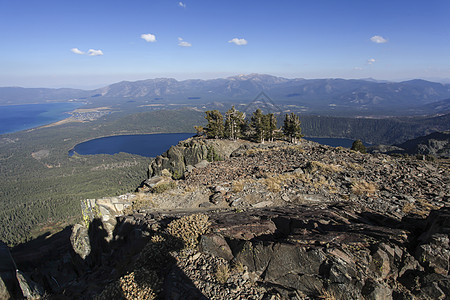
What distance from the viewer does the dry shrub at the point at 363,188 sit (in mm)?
16167

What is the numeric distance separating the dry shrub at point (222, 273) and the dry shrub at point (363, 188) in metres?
13.0

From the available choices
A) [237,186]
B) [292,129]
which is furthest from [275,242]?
[292,129]

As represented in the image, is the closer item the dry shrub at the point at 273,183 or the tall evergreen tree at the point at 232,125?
the dry shrub at the point at 273,183

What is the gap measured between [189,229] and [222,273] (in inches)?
104

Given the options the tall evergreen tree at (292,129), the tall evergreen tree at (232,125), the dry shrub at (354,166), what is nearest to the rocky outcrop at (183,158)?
the tall evergreen tree at (232,125)

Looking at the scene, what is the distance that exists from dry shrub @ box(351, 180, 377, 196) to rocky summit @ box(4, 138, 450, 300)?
0.37 ft

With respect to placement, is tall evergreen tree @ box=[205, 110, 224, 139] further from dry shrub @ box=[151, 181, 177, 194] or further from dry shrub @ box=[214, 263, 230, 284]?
dry shrub @ box=[214, 263, 230, 284]

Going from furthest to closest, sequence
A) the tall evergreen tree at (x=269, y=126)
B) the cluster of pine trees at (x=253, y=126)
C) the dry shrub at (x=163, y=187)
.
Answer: the tall evergreen tree at (x=269, y=126) < the cluster of pine trees at (x=253, y=126) < the dry shrub at (x=163, y=187)

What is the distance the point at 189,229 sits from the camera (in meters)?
9.41

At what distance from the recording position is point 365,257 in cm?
690

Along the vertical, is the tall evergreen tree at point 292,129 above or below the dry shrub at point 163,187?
above

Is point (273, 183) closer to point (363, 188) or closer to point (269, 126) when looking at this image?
point (363, 188)

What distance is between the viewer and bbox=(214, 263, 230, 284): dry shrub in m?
7.17

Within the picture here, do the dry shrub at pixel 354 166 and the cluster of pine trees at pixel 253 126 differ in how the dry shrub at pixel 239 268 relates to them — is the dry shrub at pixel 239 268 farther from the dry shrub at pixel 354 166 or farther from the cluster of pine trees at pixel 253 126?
the cluster of pine trees at pixel 253 126
